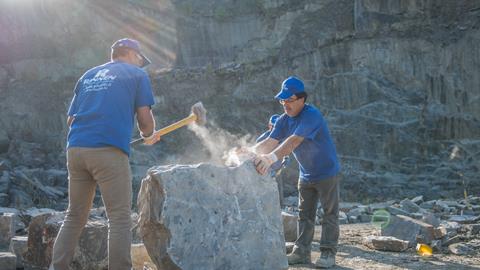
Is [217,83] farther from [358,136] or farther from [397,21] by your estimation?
[397,21]

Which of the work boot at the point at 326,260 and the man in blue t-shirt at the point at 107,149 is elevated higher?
the man in blue t-shirt at the point at 107,149

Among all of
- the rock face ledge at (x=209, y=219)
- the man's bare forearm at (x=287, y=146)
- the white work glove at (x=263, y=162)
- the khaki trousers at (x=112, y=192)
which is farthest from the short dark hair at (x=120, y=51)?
the man's bare forearm at (x=287, y=146)

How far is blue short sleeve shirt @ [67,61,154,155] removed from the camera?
138 inches

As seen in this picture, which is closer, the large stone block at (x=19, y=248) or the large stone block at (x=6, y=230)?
the large stone block at (x=19, y=248)

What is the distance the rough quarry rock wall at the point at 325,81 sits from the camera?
21875mm

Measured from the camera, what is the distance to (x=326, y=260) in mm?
5004

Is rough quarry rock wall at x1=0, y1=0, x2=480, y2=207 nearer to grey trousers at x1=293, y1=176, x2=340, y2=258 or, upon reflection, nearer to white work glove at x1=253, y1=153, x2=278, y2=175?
grey trousers at x1=293, y1=176, x2=340, y2=258

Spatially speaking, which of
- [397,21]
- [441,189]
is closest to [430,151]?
[441,189]

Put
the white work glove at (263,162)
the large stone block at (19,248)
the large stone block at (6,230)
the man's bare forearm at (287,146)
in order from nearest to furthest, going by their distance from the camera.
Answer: the white work glove at (263,162)
the man's bare forearm at (287,146)
the large stone block at (19,248)
the large stone block at (6,230)

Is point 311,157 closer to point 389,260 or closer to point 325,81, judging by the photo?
point 389,260

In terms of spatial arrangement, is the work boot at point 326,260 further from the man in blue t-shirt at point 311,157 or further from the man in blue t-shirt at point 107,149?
the man in blue t-shirt at point 107,149

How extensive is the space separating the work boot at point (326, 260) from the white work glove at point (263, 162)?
3.83ft

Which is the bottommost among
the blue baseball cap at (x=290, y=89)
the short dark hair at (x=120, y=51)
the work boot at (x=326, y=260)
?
the work boot at (x=326, y=260)

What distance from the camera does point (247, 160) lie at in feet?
14.4
